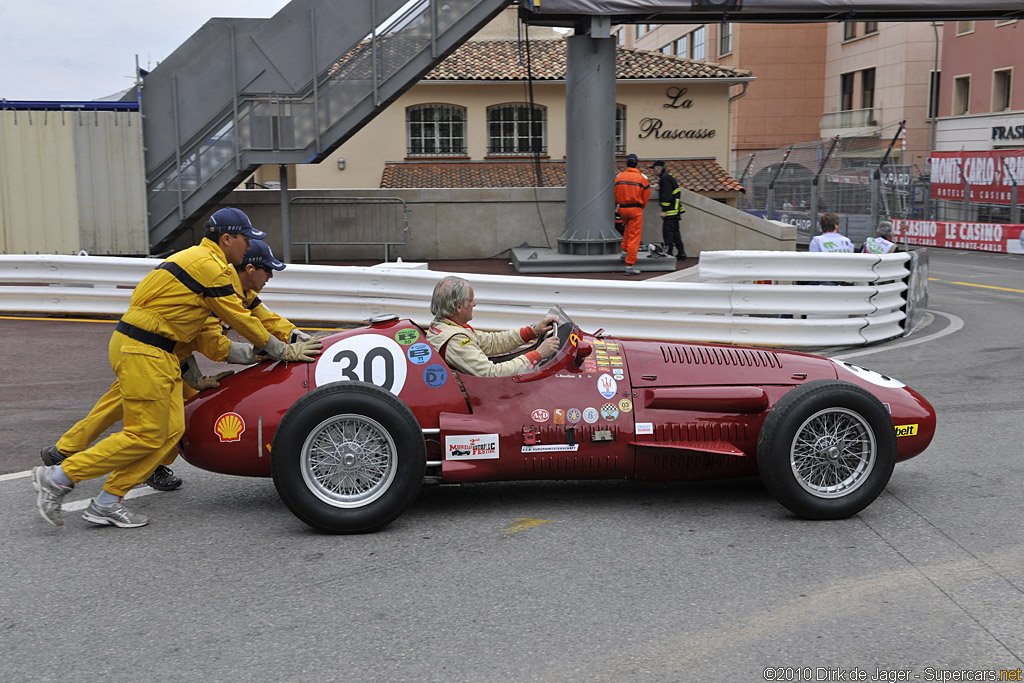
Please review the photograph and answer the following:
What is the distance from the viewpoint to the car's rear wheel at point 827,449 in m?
4.74

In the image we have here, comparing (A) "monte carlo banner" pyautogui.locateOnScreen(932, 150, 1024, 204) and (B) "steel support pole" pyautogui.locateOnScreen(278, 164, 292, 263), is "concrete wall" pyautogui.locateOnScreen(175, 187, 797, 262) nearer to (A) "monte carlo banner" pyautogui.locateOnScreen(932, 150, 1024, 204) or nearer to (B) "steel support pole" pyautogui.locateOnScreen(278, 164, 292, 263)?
(B) "steel support pole" pyautogui.locateOnScreen(278, 164, 292, 263)

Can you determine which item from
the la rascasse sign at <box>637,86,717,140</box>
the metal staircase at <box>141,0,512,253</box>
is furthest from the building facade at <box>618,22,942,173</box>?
the metal staircase at <box>141,0,512,253</box>

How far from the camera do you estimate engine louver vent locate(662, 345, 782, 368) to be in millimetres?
5191

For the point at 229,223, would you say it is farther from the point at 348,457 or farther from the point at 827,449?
the point at 827,449

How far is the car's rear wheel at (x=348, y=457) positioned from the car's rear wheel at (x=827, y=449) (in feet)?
5.83

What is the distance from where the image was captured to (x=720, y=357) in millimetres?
5246

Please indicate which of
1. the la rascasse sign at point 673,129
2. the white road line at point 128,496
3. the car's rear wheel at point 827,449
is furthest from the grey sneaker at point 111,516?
the la rascasse sign at point 673,129

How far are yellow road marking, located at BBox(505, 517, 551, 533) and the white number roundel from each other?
0.92m

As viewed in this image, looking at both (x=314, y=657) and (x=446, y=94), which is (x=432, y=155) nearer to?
(x=446, y=94)

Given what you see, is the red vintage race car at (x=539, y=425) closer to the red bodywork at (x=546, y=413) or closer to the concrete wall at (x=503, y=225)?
the red bodywork at (x=546, y=413)

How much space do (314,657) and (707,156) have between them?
29699mm

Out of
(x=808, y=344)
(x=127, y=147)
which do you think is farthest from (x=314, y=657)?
(x=127, y=147)

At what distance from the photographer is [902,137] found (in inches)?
1759

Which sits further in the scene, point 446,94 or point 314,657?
point 446,94
